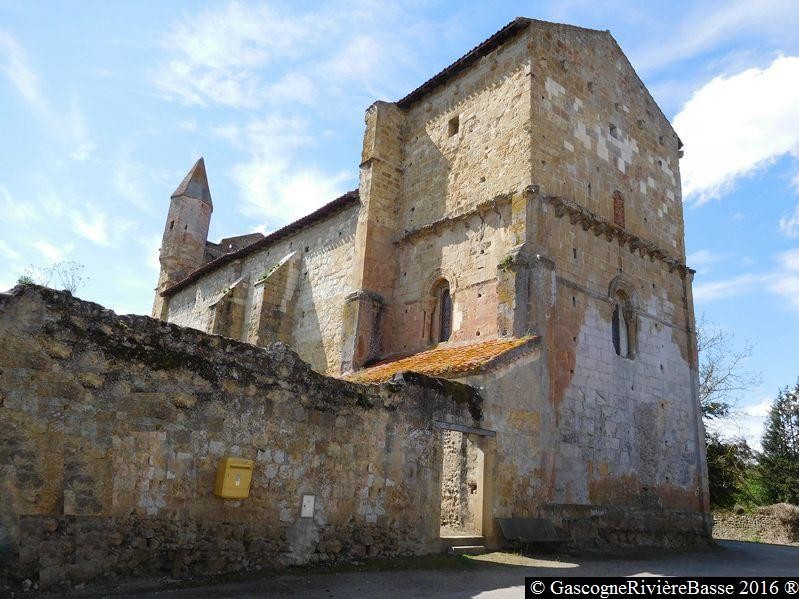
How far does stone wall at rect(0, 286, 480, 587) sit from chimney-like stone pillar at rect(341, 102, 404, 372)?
664 cm

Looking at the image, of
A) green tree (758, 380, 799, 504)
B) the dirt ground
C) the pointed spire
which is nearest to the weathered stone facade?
the dirt ground

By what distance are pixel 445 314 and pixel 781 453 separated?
90.8ft

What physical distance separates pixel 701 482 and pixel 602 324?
5.24 metres

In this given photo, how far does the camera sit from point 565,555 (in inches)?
433

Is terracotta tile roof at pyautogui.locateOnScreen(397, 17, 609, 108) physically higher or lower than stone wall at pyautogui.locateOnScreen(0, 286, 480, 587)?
higher

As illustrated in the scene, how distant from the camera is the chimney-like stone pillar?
622 inches

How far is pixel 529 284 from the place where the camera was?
12922mm

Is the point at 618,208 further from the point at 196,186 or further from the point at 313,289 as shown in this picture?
the point at 196,186

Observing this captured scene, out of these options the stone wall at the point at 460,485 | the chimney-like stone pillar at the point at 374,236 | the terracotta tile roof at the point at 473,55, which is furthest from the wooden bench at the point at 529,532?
the terracotta tile roof at the point at 473,55

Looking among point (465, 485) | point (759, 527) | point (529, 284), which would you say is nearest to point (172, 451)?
point (465, 485)

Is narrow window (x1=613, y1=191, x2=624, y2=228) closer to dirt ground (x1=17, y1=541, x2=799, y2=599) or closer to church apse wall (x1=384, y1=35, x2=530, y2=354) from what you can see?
church apse wall (x1=384, y1=35, x2=530, y2=354)

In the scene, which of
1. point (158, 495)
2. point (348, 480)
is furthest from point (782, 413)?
point (158, 495)

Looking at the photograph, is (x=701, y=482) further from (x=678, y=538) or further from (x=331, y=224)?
(x=331, y=224)

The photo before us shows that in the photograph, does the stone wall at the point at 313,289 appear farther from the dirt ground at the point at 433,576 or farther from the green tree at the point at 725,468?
the green tree at the point at 725,468
